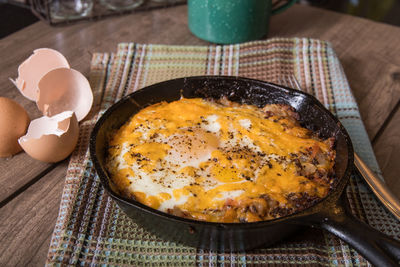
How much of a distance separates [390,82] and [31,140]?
4.59 feet

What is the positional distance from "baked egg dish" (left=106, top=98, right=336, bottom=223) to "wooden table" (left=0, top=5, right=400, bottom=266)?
0.26 meters

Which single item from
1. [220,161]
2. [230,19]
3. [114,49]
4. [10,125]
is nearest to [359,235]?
[220,161]

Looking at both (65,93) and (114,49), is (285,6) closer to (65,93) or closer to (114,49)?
(114,49)

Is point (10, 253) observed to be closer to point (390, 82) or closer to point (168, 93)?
point (168, 93)

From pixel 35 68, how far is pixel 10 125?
0.35 m

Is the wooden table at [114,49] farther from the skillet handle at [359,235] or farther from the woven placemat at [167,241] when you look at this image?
the skillet handle at [359,235]

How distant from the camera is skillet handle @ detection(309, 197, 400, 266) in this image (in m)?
0.81

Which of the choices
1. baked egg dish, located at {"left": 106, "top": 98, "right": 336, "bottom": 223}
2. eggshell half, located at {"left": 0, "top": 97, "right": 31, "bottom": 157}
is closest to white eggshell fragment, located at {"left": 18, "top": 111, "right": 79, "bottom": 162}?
eggshell half, located at {"left": 0, "top": 97, "right": 31, "bottom": 157}

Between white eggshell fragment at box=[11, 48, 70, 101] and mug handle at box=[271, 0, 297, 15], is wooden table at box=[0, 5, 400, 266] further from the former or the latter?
mug handle at box=[271, 0, 297, 15]

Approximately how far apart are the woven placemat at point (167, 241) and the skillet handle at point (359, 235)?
16cm

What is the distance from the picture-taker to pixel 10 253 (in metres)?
1.01

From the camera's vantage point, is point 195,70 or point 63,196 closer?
point 63,196

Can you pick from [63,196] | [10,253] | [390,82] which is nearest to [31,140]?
[63,196]

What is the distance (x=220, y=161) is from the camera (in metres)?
1.09
